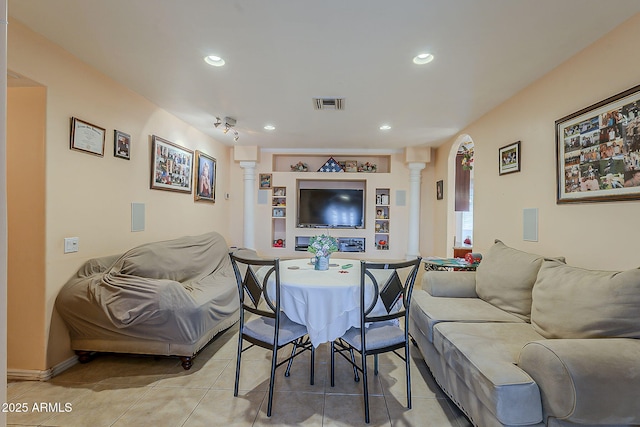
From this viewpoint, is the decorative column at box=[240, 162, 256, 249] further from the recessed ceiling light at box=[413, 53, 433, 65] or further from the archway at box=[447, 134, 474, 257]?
the recessed ceiling light at box=[413, 53, 433, 65]

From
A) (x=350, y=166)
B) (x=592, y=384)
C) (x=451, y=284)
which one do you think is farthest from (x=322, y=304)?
(x=350, y=166)

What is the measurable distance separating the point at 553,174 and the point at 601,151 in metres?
0.46

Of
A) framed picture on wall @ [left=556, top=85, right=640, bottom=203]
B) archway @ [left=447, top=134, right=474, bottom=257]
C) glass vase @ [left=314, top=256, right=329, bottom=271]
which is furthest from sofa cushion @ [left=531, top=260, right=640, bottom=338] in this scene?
archway @ [left=447, top=134, right=474, bottom=257]

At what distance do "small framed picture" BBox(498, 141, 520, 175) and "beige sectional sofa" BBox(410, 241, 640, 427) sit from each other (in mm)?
1017

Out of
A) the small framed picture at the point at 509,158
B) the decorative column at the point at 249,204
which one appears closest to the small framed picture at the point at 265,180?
the decorative column at the point at 249,204

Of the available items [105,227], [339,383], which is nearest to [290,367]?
[339,383]

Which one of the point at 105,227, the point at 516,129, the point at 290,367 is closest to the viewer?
the point at 290,367

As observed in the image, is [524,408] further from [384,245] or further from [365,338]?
[384,245]

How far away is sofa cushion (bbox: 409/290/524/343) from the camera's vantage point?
209 centimetres

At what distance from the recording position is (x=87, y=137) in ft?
7.94

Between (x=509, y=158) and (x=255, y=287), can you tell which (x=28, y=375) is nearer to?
(x=255, y=287)

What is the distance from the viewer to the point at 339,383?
2180mm

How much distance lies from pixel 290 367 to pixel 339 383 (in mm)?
442

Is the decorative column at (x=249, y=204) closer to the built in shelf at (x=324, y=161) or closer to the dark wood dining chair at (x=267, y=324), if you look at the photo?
the built in shelf at (x=324, y=161)
